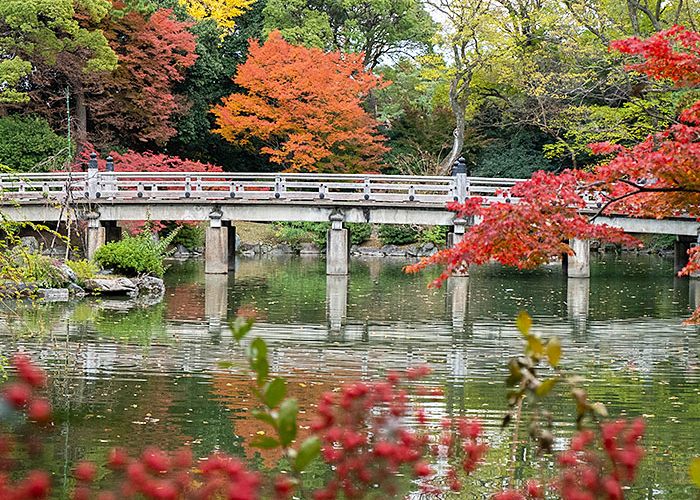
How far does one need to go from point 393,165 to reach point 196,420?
2555 centimetres

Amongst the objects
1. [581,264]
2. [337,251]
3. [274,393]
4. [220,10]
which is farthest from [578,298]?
[220,10]

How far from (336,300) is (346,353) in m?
5.74

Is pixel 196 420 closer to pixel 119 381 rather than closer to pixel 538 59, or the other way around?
pixel 119 381

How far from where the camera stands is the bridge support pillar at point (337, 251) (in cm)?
2067

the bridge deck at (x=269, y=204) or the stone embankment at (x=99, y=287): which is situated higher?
the bridge deck at (x=269, y=204)

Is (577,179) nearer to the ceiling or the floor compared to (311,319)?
nearer to the ceiling

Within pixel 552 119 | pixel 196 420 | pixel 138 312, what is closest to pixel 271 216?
pixel 138 312

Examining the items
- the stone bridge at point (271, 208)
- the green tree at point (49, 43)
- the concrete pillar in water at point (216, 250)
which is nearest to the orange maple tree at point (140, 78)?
the green tree at point (49, 43)

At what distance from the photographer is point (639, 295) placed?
17.4m

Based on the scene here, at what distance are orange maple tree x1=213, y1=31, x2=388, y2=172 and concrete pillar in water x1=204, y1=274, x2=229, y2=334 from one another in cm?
810

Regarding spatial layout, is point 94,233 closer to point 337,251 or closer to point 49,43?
point 337,251

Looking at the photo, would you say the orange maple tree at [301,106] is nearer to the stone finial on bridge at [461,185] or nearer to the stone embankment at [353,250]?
the stone embankment at [353,250]

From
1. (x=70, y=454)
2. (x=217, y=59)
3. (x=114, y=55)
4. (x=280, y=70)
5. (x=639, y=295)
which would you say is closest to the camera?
(x=70, y=454)

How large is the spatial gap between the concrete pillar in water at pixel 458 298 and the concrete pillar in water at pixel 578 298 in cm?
176
